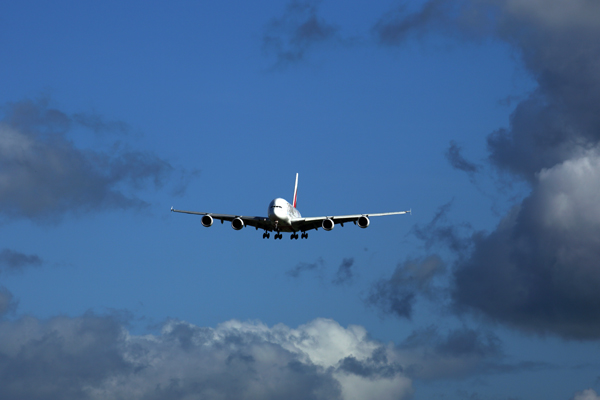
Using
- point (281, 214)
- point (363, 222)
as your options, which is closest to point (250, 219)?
point (281, 214)

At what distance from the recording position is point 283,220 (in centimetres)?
10412

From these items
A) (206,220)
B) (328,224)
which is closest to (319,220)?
(328,224)

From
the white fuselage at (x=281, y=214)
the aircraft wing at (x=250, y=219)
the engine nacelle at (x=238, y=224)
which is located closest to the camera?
the white fuselage at (x=281, y=214)

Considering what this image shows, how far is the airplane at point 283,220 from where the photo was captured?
341 feet

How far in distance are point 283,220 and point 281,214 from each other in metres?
1.09

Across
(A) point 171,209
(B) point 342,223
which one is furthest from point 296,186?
(A) point 171,209

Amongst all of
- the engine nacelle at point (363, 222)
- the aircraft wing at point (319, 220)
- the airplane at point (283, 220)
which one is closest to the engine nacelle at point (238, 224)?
the airplane at point (283, 220)

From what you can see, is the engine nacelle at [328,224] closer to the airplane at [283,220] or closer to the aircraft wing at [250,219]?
the airplane at [283,220]

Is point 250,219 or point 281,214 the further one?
point 250,219

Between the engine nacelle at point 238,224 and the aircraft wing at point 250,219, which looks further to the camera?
the engine nacelle at point 238,224

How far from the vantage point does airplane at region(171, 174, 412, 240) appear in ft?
341

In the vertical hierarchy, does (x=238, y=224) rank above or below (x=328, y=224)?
below

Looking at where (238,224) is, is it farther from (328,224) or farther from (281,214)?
(328,224)

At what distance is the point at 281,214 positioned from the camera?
103375 millimetres
